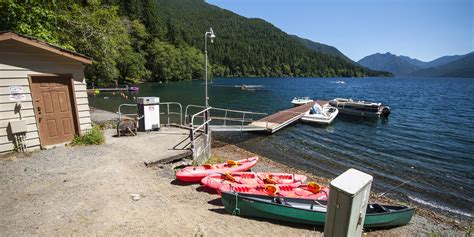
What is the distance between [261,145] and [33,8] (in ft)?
46.2

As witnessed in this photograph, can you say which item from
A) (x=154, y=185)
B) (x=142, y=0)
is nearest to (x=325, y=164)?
(x=154, y=185)

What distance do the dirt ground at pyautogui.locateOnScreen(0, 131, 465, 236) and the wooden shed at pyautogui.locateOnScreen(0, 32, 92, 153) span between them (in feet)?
2.66

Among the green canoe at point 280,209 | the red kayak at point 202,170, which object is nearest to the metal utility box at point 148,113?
the red kayak at point 202,170

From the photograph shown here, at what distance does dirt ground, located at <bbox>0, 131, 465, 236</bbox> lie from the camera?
17.7 ft

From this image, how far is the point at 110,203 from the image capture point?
6266mm

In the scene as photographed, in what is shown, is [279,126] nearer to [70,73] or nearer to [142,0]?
[70,73]

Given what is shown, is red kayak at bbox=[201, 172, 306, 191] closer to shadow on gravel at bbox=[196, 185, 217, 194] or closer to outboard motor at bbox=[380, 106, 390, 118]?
shadow on gravel at bbox=[196, 185, 217, 194]

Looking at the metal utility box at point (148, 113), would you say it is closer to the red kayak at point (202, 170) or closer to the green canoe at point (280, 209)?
the red kayak at point (202, 170)

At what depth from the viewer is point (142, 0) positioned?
264 feet

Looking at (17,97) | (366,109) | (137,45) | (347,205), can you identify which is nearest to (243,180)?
(347,205)

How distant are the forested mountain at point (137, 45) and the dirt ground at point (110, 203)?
687cm

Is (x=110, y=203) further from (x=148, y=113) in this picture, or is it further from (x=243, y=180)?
(x=148, y=113)

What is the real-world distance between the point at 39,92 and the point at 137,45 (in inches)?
2556

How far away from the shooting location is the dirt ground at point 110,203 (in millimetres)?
5398
